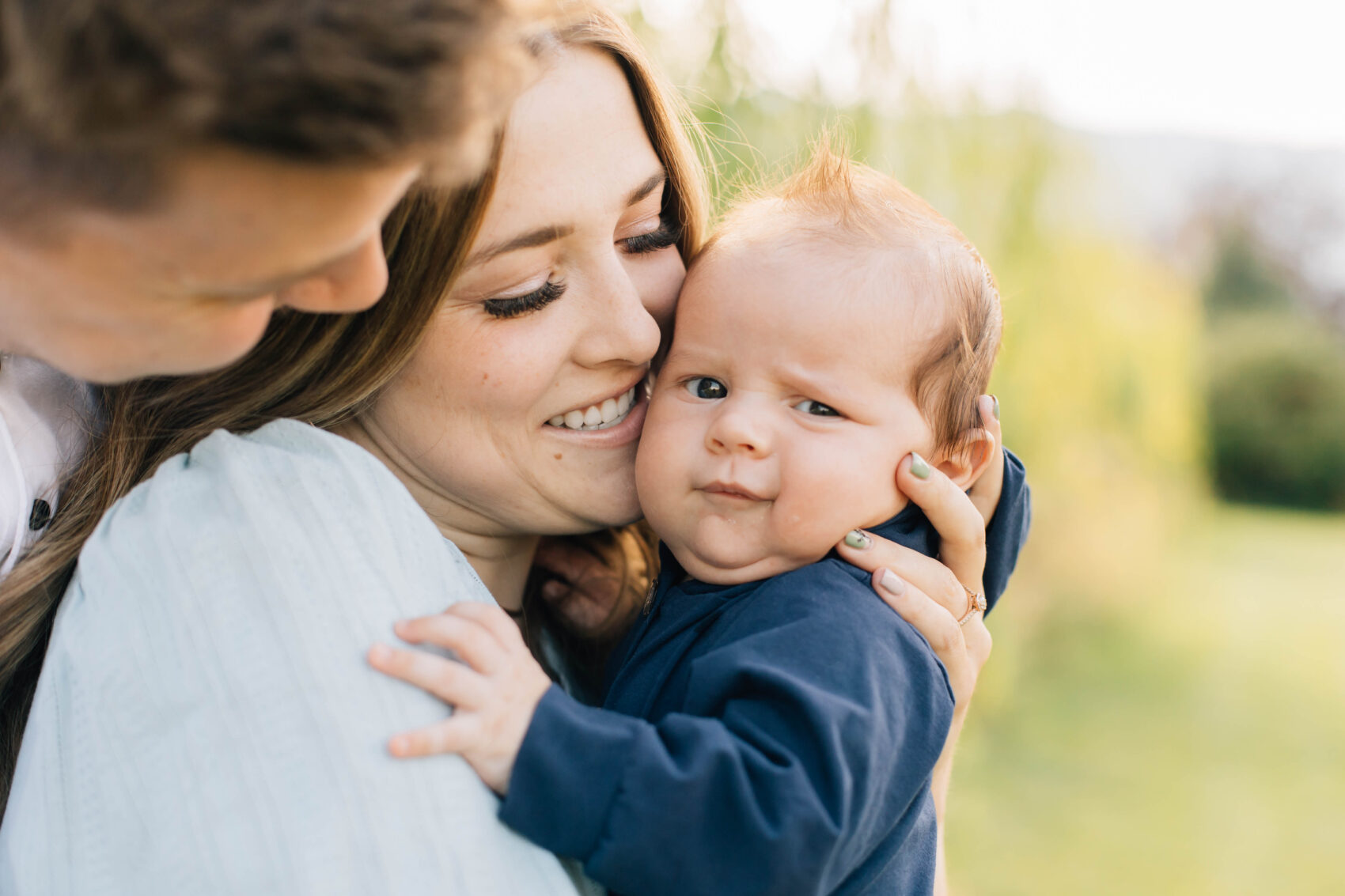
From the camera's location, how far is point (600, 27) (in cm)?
162

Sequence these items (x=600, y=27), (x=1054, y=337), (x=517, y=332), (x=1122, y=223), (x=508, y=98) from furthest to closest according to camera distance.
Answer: (x=1122, y=223)
(x=1054, y=337)
(x=600, y=27)
(x=517, y=332)
(x=508, y=98)

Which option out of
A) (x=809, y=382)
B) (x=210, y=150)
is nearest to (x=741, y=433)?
(x=809, y=382)

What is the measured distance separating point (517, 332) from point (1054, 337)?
3.92 metres

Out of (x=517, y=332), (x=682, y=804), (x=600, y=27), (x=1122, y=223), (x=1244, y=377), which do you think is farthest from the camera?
(x=1244, y=377)

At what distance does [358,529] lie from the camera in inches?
48.4

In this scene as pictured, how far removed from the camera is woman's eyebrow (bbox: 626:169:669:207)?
158cm

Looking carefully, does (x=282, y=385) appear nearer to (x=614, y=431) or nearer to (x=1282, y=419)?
(x=614, y=431)

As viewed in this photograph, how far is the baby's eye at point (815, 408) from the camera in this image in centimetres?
150

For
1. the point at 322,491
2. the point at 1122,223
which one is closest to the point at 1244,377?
the point at 1122,223

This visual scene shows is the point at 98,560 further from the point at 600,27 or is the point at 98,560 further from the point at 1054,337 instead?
the point at 1054,337

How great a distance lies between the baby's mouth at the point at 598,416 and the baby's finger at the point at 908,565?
0.46 metres

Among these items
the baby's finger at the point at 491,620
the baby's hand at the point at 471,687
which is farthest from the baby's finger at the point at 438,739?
the baby's finger at the point at 491,620

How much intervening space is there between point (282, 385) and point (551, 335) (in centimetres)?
39

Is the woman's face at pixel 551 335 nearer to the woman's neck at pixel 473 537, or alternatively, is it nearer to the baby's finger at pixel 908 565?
the woman's neck at pixel 473 537
